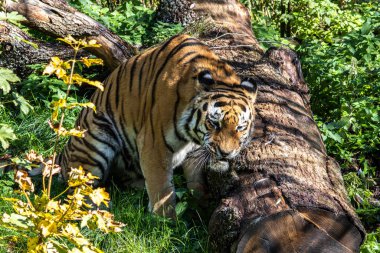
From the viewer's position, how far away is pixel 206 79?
4738mm

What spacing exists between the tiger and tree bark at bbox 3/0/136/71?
103 centimetres

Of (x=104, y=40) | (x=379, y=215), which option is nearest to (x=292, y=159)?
(x=379, y=215)

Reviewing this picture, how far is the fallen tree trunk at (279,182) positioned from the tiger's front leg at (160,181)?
0.32 meters

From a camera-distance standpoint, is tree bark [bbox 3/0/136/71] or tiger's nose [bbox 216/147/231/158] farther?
tree bark [bbox 3/0/136/71]

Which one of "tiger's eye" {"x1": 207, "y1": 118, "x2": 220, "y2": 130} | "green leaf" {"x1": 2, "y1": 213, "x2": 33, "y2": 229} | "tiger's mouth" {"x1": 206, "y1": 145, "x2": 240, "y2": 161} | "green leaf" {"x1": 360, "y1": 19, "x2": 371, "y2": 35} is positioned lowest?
"tiger's mouth" {"x1": 206, "y1": 145, "x2": 240, "y2": 161}

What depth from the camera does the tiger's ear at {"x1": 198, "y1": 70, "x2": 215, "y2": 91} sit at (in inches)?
186

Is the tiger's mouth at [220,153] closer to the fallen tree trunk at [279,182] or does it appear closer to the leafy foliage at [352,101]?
the fallen tree trunk at [279,182]

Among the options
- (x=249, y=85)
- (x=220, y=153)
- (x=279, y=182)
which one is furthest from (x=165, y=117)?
(x=279, y=182)

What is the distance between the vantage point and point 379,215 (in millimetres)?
5293

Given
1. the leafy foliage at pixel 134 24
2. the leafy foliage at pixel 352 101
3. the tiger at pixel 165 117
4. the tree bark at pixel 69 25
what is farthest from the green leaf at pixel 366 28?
the tree bark at pixel 69 25

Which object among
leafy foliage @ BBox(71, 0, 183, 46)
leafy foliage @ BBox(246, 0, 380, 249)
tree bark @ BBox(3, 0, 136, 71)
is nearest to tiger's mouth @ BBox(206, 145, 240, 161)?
leafy foliage @ BBox(246, 0, 380, 249)

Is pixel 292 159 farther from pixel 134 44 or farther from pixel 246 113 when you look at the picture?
pixel 134 44

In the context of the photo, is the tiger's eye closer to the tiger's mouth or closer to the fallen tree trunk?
the tiger's mouth

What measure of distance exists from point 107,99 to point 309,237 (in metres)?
2.42
